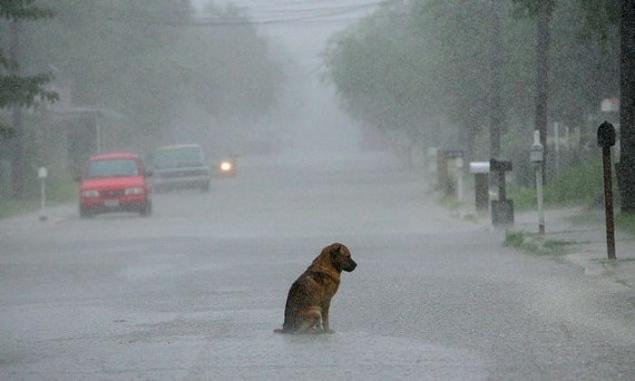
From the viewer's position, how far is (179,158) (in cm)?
5772

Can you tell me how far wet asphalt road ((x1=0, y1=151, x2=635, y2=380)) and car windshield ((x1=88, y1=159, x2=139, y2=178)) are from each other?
36.8 ft

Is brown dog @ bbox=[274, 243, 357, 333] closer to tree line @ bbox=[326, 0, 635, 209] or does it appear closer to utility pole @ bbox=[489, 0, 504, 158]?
tree line @ bbox=[326, 0, 635, 209]

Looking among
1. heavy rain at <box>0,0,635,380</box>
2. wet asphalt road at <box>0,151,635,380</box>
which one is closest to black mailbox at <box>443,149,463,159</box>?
heavy rain at <box>0,0,635,380</box>

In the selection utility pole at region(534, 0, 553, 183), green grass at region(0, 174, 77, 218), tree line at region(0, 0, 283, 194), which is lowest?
green grass at region(0, 174, 77, 218)

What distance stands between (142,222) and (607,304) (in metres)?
23.8

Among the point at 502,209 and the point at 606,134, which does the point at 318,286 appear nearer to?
the point at 606,134

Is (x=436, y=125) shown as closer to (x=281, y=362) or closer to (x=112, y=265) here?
(x=112, y=265)

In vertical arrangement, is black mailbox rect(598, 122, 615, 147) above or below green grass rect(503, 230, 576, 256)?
above

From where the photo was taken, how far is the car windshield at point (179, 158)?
57500mm

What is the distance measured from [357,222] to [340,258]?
20.9 m

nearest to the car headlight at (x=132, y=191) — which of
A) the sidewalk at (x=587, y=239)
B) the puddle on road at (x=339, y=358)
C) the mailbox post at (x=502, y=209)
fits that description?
the sidewalk at (x=587, y=239)

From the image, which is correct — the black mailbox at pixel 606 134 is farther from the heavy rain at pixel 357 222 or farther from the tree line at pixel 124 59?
the tree line at pixel 124 59

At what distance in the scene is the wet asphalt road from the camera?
35.3 feet

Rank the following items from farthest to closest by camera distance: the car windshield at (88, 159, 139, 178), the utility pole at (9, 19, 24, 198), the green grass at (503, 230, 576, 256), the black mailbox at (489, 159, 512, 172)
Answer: the utility pole at (9, 19, 24, 198), the car windshield at (88, 159, 139, 178), the black mailbox at (489, 159, 512, 172), the green grass at (503, 230, 576, 256)
